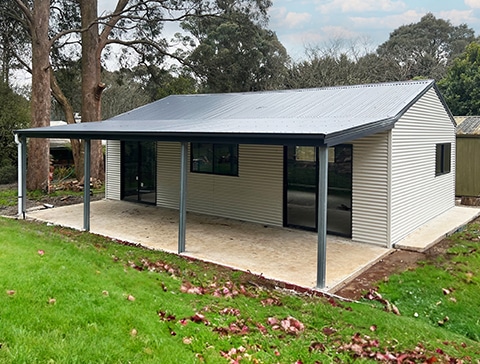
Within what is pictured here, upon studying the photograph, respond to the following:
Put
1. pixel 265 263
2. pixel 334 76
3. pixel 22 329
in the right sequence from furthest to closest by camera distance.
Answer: pixel 334 76 < pixel 265 263 < pixel 22 329

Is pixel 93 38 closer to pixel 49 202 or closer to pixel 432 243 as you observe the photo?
pixel 49 202

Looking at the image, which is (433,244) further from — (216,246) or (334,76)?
(334,76)

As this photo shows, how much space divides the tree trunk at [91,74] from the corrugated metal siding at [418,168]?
12.2 m

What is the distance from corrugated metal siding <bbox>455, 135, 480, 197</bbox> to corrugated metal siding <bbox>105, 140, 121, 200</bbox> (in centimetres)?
1091

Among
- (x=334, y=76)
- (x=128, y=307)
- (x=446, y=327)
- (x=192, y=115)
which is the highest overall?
(x=334, y=76)

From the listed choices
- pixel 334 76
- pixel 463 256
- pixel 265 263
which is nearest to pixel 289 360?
pixel 265 263

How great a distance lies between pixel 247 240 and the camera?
872 cm

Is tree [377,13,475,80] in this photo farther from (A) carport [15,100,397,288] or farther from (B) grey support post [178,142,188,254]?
(B) grey support post [178,142,188,254]

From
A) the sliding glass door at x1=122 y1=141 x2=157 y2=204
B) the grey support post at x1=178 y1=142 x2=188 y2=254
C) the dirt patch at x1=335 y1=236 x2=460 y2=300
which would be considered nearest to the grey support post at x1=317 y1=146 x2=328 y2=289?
the dirt patch at x1=335 y1=236 x2=460 y2=300

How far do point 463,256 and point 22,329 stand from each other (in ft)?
22.8

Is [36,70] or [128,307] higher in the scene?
[36,70]

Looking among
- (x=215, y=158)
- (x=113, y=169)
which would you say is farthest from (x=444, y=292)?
(x=113, y=169)

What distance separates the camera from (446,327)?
5184 millimetres

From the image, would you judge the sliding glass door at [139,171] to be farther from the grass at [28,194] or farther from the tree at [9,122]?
the tree at [9,122]
